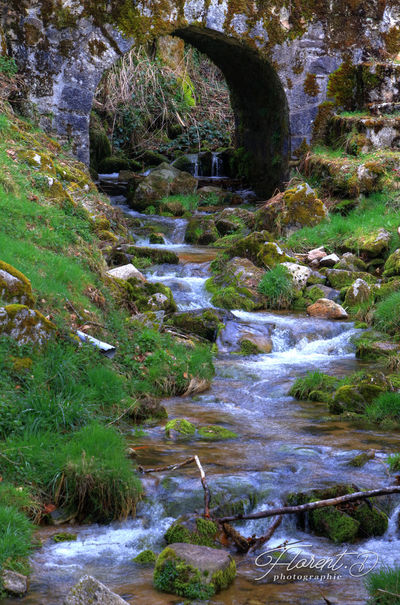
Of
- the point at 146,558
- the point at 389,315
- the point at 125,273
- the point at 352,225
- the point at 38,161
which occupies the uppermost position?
the point at 38,161

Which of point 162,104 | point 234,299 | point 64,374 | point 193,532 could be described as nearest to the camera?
point 193,532

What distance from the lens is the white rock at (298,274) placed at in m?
9.28

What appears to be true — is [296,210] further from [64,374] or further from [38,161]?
[64,374]

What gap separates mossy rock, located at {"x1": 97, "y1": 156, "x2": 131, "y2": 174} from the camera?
1866 cm

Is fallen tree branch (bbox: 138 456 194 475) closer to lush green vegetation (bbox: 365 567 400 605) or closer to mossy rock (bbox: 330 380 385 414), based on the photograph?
lush green vegetation (bbox: 365 567 400 605)

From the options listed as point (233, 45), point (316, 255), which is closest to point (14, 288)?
point (316, 255)

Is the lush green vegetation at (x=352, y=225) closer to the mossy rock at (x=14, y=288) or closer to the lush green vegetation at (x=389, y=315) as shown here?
the lush green vegetation at (x=389, y=315)

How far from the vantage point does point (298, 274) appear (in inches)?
367

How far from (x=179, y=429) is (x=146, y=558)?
1668mm

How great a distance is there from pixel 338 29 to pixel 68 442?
11.8 m

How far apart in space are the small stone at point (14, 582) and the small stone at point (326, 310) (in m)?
6.08

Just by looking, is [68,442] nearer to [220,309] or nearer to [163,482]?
[163,482]

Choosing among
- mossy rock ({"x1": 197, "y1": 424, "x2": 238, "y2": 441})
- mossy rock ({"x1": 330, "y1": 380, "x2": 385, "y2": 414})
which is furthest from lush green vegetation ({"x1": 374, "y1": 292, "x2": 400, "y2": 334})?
mossy rock ({"x1": 197, "y1": 424, "x2": 238, "y2": 441})

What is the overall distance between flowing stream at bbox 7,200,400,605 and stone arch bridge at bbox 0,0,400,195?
647 cm
